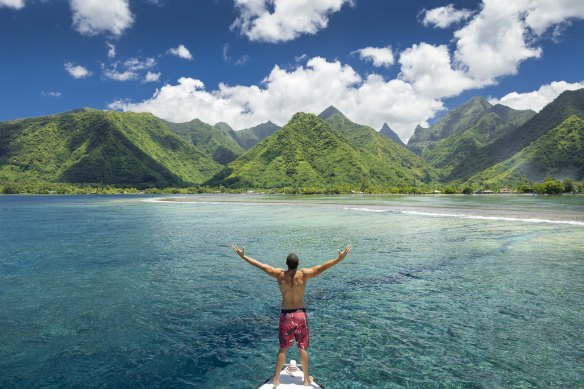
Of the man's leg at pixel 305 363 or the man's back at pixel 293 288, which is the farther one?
the man's back at pixel 293 288

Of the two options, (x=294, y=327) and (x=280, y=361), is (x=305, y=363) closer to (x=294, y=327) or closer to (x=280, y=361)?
(x=280, y=361)

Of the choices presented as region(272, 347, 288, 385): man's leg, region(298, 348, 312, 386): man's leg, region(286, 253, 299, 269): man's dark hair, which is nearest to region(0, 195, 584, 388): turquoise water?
region(272, 347, 288, 385): man's leg

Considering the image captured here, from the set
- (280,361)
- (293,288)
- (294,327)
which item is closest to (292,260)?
(293,288)

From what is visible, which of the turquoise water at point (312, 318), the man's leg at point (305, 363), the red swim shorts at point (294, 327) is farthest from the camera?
the turquoise water at point (312, 318)

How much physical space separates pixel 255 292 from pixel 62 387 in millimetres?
12183

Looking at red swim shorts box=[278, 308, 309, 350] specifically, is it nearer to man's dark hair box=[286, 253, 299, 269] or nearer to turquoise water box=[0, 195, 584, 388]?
man's dark hair box=[286, 253, 299, 269]

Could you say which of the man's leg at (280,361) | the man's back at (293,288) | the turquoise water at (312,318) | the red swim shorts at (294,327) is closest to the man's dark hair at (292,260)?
the man's back at (293,288)

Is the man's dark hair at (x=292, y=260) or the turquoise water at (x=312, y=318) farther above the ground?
the man's dark hair at (x=292, y=260)

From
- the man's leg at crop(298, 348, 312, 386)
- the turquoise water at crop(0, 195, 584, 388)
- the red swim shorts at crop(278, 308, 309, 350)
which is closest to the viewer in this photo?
the man's leg at crop(298, 348, 312, 386)

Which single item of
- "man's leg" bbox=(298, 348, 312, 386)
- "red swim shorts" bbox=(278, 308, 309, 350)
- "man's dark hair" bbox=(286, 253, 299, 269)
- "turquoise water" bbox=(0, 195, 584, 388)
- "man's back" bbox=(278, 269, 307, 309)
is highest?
"man's dark hair" bbox=(286, 253, 299, 269)

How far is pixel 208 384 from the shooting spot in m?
12.5

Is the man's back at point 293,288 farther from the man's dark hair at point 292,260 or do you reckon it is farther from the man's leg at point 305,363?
the man's leg at point 305,363

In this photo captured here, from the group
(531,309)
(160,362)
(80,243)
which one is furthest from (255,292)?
(80,243)

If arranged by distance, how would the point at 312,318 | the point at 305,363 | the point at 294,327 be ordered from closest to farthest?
the point at 305,363, the point at 294,327, the point at 312,318
